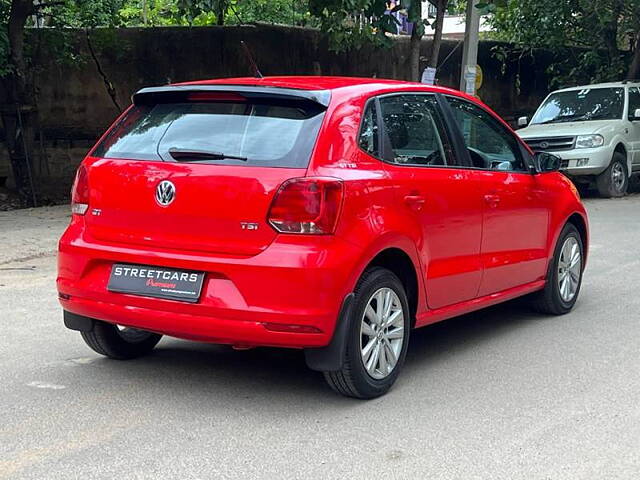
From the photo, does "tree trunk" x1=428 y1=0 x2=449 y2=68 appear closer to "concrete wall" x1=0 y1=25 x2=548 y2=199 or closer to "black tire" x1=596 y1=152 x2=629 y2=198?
"concrete wall" x1=0 y1=25 x2=548 y2=199

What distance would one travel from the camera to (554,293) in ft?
22.6

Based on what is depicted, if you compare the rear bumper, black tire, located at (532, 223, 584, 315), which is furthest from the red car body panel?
black tire, located at (532, 223, 584, 315)

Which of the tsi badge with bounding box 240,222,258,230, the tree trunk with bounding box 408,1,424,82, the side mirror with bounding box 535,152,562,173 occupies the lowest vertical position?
the tsi badge with bounding box 240,222,258,230

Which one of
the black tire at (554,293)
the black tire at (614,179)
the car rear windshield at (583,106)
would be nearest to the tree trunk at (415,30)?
the car rear windshield at (583,106)

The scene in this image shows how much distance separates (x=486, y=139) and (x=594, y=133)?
33.2 ft

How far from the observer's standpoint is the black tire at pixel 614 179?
1594cm

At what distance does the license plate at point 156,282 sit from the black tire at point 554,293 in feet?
10.8

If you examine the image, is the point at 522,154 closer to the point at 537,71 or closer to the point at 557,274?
the point at 557,274

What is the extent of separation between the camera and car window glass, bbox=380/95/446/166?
516cm

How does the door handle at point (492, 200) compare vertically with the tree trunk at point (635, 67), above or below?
below

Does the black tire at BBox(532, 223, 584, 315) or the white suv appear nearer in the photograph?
the black tire at BBox(532, 223, 584, 315)

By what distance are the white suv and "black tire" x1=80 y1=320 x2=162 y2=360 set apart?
10.7m

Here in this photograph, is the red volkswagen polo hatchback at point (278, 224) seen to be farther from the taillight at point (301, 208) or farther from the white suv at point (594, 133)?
the white suv at point (594, 133)

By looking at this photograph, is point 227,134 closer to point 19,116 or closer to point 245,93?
point 245,93
